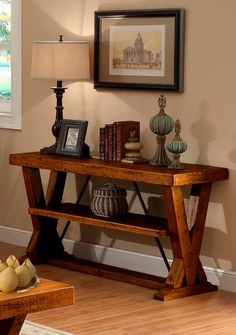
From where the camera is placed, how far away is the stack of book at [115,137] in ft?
19.3

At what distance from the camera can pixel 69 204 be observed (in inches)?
252

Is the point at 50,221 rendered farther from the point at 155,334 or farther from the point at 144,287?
the point at 155,334

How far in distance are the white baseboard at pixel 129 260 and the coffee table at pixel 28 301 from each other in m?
1.92

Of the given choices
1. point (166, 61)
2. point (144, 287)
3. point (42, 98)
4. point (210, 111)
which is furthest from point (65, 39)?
point (144, 287)

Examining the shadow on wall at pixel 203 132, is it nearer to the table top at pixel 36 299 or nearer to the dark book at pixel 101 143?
the dark book at pixel 101 143

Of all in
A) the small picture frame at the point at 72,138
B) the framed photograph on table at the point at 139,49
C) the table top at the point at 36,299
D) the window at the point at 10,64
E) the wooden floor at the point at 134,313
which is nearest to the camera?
the table top at the point at 36,299

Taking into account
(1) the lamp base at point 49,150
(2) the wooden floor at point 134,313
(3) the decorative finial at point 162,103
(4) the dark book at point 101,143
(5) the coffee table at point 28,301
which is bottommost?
(2) the wooden floor at point 134,313

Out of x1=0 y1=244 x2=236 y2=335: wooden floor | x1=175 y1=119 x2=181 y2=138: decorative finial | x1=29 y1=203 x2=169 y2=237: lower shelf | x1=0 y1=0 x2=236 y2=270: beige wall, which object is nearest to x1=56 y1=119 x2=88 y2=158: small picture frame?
x1=0 y1=0 x2=236 y2=270: beige wall

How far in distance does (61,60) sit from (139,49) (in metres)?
0.51

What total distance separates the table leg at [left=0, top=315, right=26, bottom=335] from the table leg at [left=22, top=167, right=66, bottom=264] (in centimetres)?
236

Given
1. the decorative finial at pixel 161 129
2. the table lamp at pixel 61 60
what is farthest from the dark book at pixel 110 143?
the table lamp at pixel 61 60

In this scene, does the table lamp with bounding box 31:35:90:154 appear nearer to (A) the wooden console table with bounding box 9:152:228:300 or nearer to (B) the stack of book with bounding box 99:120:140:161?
(B) the stack of book with bounding box 99:120:140:161

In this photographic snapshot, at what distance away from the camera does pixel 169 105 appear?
19.4 feet

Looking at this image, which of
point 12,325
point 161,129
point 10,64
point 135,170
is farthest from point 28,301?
point 10,64
